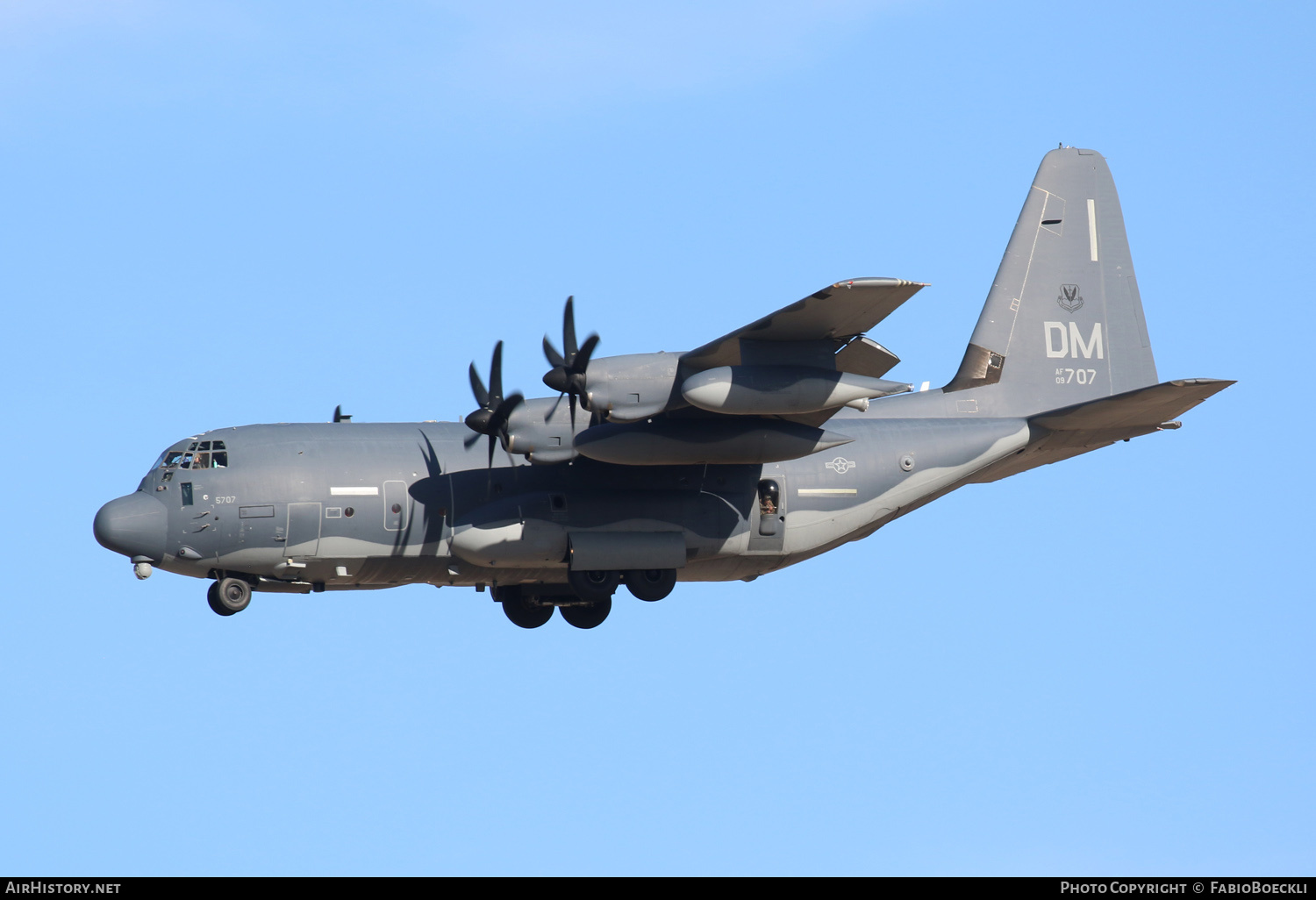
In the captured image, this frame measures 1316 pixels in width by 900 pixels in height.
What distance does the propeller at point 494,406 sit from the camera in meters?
22.4

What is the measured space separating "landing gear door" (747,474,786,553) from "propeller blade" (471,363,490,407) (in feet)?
14.5

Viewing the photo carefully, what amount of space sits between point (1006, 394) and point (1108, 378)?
207 cm

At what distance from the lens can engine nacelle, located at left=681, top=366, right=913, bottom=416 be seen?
66.6 ft

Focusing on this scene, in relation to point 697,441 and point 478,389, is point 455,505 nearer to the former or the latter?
point 478,389

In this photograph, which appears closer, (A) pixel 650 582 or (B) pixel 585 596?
(B) pixel 585 596

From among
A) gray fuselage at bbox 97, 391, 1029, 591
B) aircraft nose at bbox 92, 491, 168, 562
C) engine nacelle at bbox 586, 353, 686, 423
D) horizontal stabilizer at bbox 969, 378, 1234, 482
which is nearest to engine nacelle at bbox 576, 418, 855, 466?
engine nacelle at bbox 586, 353, 686, 423

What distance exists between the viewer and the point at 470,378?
23359 millimetres

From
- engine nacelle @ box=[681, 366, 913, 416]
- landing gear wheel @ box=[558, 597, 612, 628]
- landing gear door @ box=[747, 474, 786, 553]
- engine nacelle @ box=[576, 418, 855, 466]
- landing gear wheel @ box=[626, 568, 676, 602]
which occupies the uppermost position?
engine nacelle @ box=[681, 366, 913, 416]

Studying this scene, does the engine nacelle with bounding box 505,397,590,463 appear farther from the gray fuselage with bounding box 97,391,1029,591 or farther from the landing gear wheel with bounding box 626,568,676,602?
the landing gear wheel with bounding box 626,568,676,602

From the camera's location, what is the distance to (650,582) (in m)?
23.7

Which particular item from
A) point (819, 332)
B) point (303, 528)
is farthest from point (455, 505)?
point (819, 332)

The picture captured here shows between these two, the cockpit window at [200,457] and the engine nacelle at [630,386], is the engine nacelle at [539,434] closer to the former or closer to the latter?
the engine nacelle at [630,386]

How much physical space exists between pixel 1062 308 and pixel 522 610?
1071 cm
